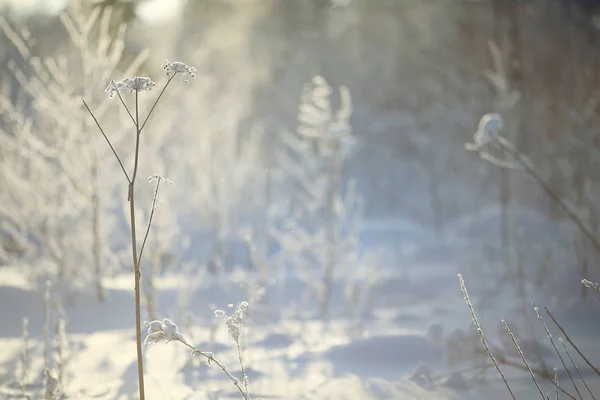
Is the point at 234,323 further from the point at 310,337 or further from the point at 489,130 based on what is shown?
the point at 310,337

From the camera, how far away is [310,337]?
5.74m

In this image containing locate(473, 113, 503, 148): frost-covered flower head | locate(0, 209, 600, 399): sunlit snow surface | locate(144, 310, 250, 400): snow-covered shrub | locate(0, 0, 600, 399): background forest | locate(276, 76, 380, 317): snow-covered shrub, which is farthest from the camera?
locate(276, 76, 380, 317): snow-covered shrub

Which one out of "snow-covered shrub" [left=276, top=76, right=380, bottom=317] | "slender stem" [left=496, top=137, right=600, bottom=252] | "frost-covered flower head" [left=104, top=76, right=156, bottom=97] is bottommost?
"slender stem" [left=496, top=137, right=600, bottom=252]

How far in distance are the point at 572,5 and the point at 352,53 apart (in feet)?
20.4

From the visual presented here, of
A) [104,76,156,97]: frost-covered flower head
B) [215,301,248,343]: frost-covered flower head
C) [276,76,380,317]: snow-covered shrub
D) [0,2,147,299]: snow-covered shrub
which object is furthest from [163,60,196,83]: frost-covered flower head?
[276,76,380,317]: snow-covered shrub

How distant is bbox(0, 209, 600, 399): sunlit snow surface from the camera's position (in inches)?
149

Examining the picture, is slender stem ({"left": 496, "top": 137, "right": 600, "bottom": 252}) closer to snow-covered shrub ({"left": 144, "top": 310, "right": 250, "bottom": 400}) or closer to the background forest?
the background forest

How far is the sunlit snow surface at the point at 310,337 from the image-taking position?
149 inches

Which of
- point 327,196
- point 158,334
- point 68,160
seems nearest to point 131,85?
point 158,334

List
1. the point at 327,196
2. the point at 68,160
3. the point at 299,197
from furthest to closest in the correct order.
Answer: the point at 299,197 < the point at 327,196 < the point at 68,160

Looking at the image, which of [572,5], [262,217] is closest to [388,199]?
[262,217]

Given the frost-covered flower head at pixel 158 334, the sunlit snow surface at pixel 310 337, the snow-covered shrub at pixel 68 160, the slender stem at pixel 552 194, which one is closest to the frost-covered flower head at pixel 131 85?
the frost-covered flower head at pixel 158 334

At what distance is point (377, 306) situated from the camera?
7.75 meters

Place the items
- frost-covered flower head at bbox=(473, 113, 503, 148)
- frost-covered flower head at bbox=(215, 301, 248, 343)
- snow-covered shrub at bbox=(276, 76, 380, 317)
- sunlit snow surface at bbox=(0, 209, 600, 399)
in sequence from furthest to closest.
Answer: snow-covered shrub at bbox=(276, 76, 380, 317) < sunlit snow surface at bbox=(0, 209, 600, 399) < frost-covered flower head at bbox=(473, 113, 503, 148) < frost-covered flower head at bbox=(215, 301, 248, 343)
